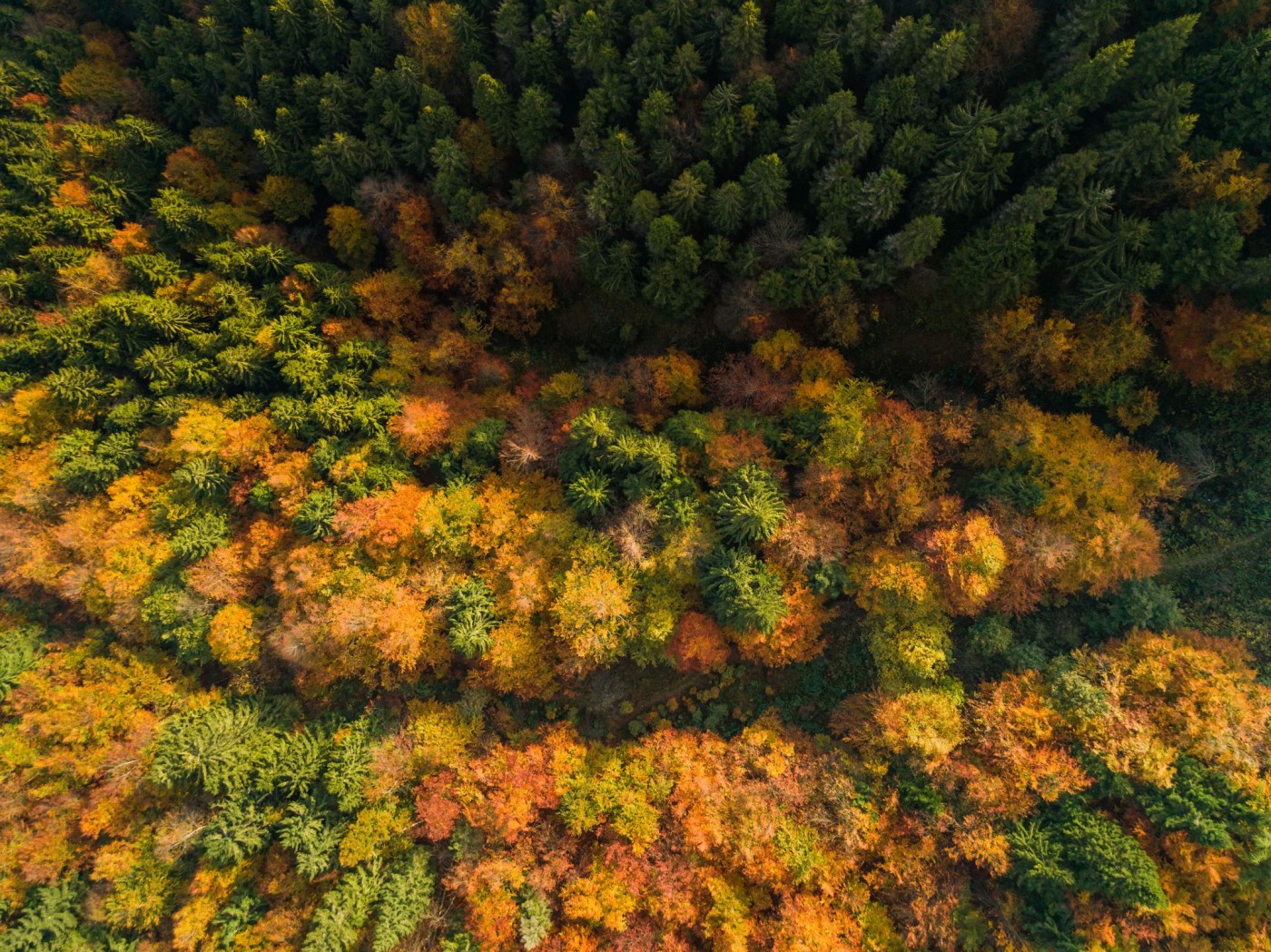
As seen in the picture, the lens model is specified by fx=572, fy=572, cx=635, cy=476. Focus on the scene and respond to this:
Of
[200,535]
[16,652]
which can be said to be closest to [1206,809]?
[200,535]

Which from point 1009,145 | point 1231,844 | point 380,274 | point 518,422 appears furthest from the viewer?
point 380,274

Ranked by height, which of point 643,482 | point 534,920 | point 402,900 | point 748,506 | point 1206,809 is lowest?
point 402,900

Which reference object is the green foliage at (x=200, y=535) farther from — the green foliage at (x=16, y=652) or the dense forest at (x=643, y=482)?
the green foliage at (x=16, y=652)

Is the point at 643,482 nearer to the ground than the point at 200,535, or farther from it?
farther from it

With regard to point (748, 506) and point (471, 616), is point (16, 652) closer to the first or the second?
point (471, 616)

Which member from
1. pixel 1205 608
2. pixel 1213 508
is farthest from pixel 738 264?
pixel 1205 608

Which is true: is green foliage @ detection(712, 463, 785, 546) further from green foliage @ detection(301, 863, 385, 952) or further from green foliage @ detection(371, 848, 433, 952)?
green foliage @ detection(301, 863, 385, 952)

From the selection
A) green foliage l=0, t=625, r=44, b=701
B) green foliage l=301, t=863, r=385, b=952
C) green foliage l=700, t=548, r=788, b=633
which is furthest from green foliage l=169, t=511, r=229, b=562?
green foliage l=700, t=548, r=788, b=633

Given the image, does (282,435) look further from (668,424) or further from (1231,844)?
(1231,844)
